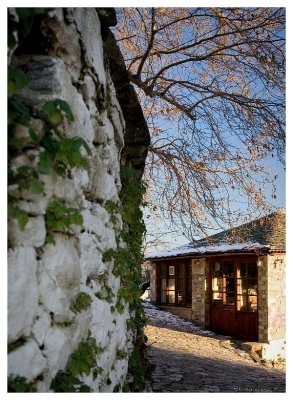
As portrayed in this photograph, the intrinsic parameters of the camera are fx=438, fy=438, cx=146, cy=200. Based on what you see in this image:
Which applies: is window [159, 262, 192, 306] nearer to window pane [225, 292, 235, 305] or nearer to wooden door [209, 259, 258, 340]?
wooden door [209, 259, 258, 340]

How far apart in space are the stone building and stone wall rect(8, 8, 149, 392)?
7.04m

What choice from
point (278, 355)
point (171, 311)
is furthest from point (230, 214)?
point (171, 311)

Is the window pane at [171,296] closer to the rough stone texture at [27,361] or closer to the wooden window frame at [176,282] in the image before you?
the wooden window frame at [176,282]

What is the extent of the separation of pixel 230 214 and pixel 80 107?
14.2 ft

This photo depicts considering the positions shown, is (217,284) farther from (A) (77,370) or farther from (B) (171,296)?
(A) (77,370)

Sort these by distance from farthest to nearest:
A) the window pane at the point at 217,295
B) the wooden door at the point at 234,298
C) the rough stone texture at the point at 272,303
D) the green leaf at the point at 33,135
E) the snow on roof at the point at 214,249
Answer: the window pane at the point at 217,295, the wooden door at the point at 234,298, the rough stone texture at the point at 272,303, the snow on roof at the point at 214,249, the green leaf at the point at 33,135

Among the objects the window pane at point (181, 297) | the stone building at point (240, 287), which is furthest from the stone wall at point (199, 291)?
the window pane at point (181, 297)

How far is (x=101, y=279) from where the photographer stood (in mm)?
2850

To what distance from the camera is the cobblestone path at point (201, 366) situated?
541cm

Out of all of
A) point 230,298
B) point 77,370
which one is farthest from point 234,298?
point 77,370

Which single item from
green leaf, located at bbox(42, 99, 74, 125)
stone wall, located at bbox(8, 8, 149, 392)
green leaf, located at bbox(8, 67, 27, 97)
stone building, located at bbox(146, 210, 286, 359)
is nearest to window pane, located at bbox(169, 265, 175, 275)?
stone building, located at bbox(146, 210, 286, 359)

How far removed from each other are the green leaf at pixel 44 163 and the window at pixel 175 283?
41.7ft

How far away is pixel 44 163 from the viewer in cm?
181

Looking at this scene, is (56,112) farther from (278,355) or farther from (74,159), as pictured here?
(278,355)
